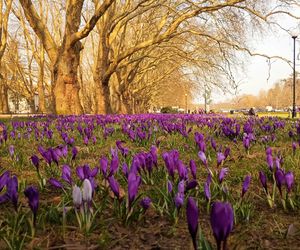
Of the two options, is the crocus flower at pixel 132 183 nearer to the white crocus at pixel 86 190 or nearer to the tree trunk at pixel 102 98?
the white crocus at pixel 86 190

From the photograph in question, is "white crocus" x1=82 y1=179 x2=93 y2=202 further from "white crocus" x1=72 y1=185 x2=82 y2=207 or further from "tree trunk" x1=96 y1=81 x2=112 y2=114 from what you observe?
"tree trunk" x1=96 y1=81 x2=112 y2=114

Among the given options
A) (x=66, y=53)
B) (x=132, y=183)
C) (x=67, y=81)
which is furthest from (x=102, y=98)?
(x=132, y=183)

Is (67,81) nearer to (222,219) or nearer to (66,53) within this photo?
(66,53)

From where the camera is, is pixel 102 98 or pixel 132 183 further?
pixel 102 98

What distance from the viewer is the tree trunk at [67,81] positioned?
15.4 m

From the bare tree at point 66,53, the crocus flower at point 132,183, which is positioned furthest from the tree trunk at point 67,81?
the crocus flower at point 132,183

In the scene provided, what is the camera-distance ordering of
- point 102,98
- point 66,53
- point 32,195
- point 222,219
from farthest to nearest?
point 102,98, point 66,53, point 32,195, point 222,219

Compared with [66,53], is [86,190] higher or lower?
lower

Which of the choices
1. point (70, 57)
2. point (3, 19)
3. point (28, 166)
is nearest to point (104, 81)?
point (70, 57)

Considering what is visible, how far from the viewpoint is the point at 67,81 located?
51.6 feet

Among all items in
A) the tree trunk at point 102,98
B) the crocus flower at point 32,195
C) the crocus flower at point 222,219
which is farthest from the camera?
the tree trunk at point 102,98

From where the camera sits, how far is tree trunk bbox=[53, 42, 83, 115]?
50.4 feet

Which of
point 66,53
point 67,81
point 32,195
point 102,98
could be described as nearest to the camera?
point 32,195

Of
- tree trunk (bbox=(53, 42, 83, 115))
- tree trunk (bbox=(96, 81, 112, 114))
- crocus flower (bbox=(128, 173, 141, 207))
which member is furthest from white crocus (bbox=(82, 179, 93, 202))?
tree trunk (bbox=(96, 81, 112, 114))
